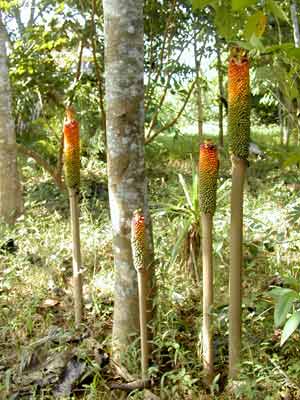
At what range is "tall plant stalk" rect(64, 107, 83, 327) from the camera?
303 cm

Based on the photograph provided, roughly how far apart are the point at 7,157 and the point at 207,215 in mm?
3466

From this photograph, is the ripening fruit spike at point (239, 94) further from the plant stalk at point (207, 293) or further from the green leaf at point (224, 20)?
the plant stalk at point (207, 293)

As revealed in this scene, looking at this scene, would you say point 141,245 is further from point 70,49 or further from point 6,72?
point 70,49

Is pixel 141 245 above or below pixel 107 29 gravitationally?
below

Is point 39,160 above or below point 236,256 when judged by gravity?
above

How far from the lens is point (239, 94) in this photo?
201cm

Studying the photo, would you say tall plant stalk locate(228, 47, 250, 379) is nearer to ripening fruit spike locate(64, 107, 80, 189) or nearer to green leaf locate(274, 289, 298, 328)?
green leaf locate(274, 289, 298, 328)

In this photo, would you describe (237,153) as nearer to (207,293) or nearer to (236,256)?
(236,256)

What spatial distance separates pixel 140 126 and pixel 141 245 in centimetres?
75

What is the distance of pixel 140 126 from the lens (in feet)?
9.34

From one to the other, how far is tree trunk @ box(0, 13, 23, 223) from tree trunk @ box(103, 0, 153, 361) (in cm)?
273

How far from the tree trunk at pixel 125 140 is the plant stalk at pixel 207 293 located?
1.64 feet

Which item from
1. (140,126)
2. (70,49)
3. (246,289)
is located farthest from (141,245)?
(70,49)

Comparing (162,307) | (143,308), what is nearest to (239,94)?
(143,308)
